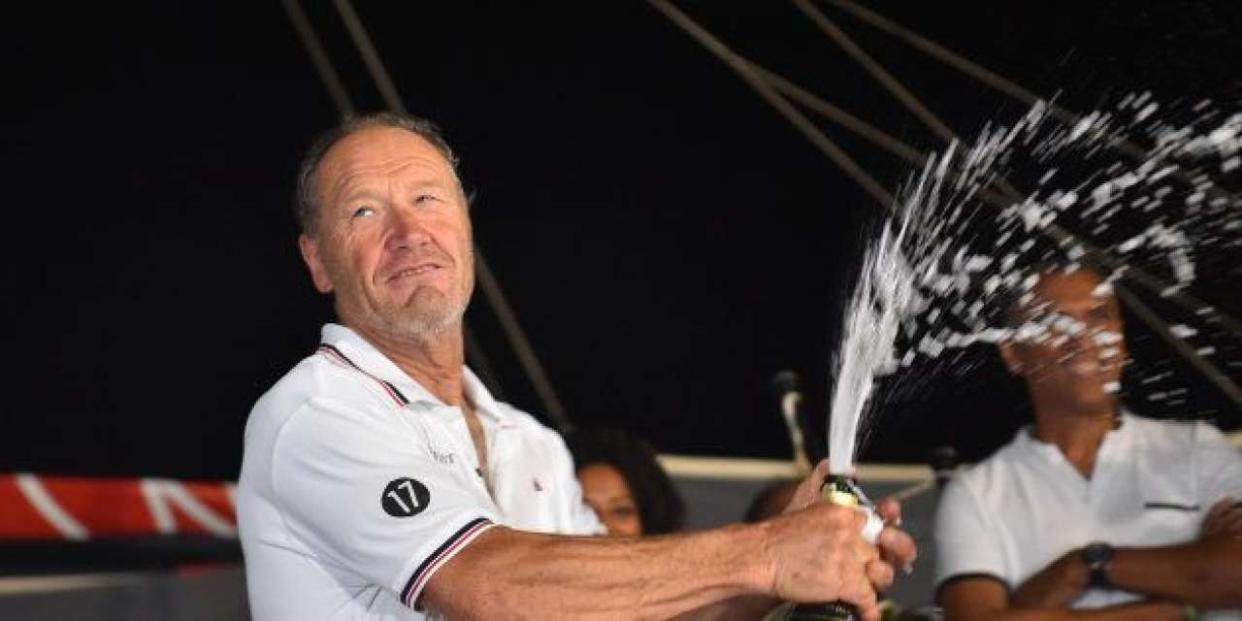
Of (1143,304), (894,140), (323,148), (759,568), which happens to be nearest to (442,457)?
(759,568)

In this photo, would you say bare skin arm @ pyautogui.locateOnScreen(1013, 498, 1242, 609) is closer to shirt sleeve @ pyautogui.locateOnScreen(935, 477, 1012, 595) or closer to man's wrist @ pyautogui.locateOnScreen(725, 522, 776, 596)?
shirt sleeve @ pyautogui.locateOnScreen(935, 477, 1012, 595)

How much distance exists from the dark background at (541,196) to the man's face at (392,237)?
178cm

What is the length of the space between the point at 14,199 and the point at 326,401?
3.32m

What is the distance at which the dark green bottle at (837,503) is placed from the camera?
208 cm

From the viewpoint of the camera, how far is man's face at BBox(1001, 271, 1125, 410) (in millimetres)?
3375

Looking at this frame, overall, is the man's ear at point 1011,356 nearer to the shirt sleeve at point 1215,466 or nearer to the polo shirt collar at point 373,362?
the shirt sleeve at point 1215,466

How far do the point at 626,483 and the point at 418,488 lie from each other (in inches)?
86.3

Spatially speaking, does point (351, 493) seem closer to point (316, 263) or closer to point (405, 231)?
point (405, 231)

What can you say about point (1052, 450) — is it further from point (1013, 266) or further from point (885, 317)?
point (885, 317)

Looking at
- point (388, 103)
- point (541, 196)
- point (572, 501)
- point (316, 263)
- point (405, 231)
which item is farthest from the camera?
point (541, 196)

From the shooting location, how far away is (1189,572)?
326 cm

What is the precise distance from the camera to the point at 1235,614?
131 inches

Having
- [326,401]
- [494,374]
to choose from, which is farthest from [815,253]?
[326,401]

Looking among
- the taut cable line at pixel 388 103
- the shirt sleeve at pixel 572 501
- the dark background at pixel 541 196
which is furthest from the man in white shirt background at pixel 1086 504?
the taut cable line at pixel 388 103
